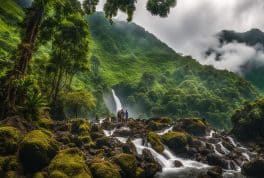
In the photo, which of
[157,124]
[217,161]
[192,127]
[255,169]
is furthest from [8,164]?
[192,127]

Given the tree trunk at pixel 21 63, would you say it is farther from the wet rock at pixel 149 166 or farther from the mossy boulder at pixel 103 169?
the wet rock at pixel 149 166

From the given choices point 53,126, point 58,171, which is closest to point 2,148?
point 58,171

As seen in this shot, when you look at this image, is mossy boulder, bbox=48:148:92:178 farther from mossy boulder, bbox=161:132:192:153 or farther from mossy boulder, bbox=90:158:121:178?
mossy boulder, bbox=161:132:192:153

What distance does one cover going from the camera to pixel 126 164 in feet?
93.5

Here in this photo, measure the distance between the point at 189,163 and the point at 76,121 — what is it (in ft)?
50.0

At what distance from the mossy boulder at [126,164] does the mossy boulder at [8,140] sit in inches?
325

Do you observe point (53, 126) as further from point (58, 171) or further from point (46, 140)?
point (58, 171)

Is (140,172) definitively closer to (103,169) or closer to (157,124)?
(103,169)

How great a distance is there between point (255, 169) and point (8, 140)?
27.5m

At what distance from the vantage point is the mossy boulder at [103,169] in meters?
24.9

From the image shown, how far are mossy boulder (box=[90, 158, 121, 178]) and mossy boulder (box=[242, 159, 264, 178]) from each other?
64.0 ft

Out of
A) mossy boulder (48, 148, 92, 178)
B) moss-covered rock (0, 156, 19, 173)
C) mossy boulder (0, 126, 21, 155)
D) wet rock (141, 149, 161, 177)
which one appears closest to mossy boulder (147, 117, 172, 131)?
wet rock (141, 149, 161, 177)

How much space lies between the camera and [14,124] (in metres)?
26.9

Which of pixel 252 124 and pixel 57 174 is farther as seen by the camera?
pixel 252 124
